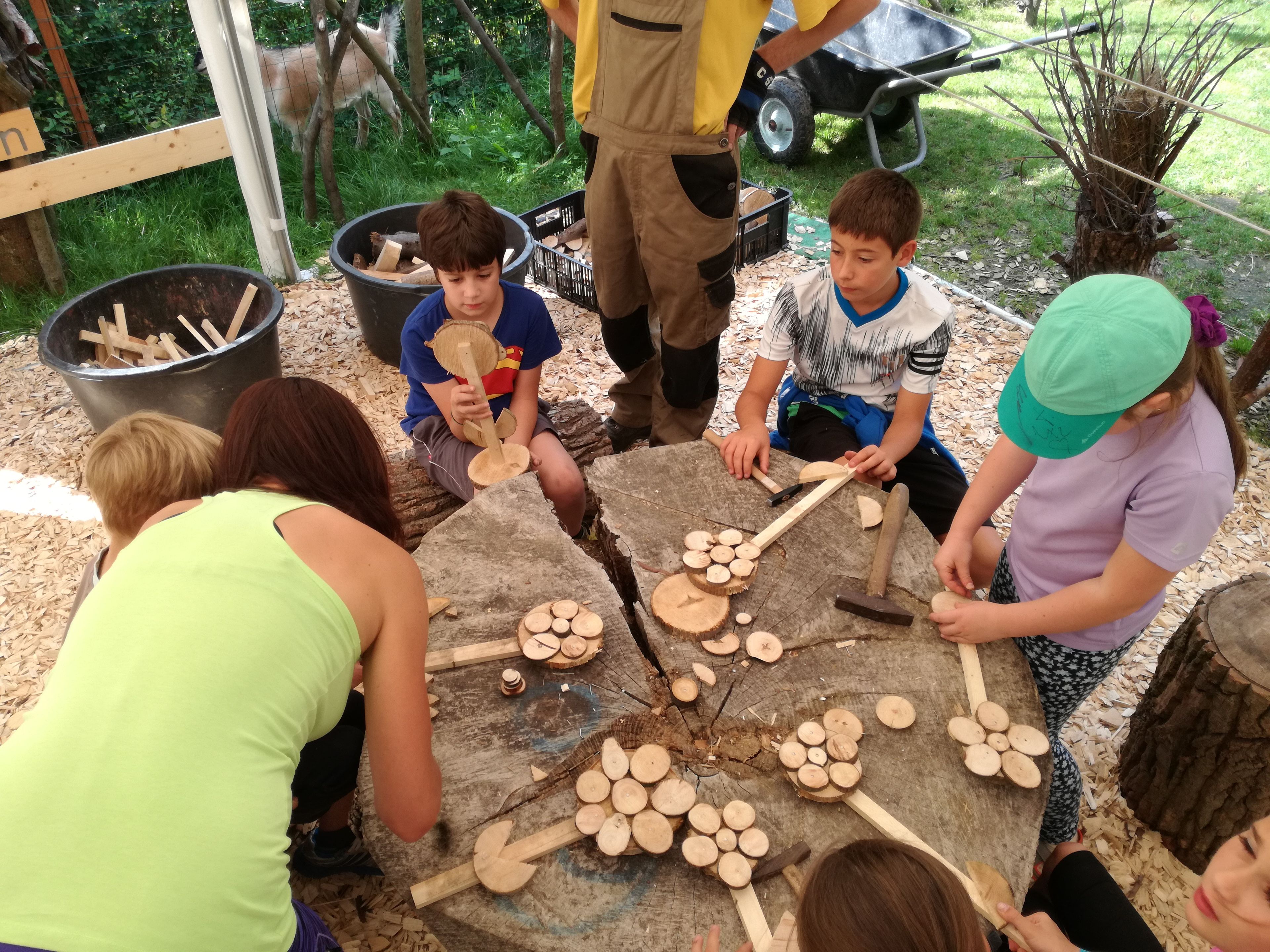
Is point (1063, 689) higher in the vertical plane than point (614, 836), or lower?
lower

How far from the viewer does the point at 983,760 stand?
1522 mm

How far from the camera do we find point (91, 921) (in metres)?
0.99

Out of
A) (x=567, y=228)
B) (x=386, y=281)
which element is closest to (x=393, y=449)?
(x=386, y=281)

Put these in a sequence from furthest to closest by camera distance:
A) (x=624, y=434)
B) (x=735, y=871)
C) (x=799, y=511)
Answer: (x=624, y=434), (x=799, y=511), (x=735, y=871)

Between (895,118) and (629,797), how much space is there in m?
6.04

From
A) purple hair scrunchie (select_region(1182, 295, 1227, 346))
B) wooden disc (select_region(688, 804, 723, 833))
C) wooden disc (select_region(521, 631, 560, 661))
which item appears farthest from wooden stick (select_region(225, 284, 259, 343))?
purple hair scrunchie (select_region(1182, 295, 1227, 346))

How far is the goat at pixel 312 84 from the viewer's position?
5.32 m

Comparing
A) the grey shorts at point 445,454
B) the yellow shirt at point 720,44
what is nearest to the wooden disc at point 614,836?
the grey shorts at point 445,454

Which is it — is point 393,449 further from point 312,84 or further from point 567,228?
point 312,84

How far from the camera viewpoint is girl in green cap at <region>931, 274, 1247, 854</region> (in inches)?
55.7

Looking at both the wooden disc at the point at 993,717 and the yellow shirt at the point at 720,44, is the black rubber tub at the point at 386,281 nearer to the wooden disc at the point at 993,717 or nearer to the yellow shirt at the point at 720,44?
the yellow shirt at the point at 720,44

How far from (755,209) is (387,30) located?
9.71 feet

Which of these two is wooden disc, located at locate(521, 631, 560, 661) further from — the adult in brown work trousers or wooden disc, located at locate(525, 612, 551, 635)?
the adult in brown work trousers

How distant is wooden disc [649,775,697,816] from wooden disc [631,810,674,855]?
0.6 inches
